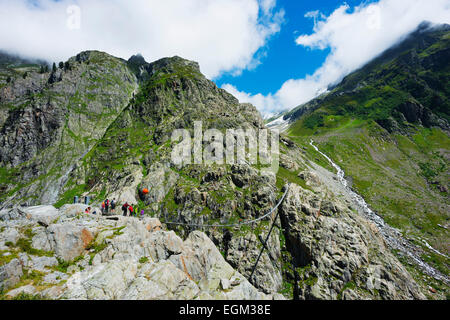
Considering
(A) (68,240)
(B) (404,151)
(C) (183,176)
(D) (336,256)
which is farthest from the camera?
(B) (404,151)

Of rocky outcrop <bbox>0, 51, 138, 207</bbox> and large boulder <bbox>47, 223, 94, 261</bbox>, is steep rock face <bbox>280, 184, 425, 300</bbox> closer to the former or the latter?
large boulder <bbox>47, 223, 94, 261</bbox>

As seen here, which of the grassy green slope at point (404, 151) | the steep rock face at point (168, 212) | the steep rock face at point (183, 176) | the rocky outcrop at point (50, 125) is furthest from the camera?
the rocky outcrop at point (50, 125)

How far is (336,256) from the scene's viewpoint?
35.0 meters

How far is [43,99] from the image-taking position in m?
93.1

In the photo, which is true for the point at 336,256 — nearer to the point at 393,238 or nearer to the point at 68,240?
the point at 393,238

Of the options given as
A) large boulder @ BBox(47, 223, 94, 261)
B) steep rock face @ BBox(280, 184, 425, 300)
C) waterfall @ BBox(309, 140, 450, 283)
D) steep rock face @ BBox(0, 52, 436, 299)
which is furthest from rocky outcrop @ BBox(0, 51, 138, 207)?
waterfall @ BBox(309, 140, 450, 283)

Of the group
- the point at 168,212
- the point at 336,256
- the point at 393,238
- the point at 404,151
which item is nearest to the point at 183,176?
the point at 168,212

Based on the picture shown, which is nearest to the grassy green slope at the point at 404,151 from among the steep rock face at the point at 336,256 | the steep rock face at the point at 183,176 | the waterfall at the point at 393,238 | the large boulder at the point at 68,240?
the waterfall at the point at 393,238

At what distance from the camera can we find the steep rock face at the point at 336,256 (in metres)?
31.9

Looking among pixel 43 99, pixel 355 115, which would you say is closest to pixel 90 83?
pixel 43 99

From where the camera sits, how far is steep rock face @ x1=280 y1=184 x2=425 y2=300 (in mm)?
31891

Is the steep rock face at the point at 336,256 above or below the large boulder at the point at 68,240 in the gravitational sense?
below

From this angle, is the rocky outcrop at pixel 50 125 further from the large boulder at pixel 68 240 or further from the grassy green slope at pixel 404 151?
the grassy green slope at pixel 404 151
